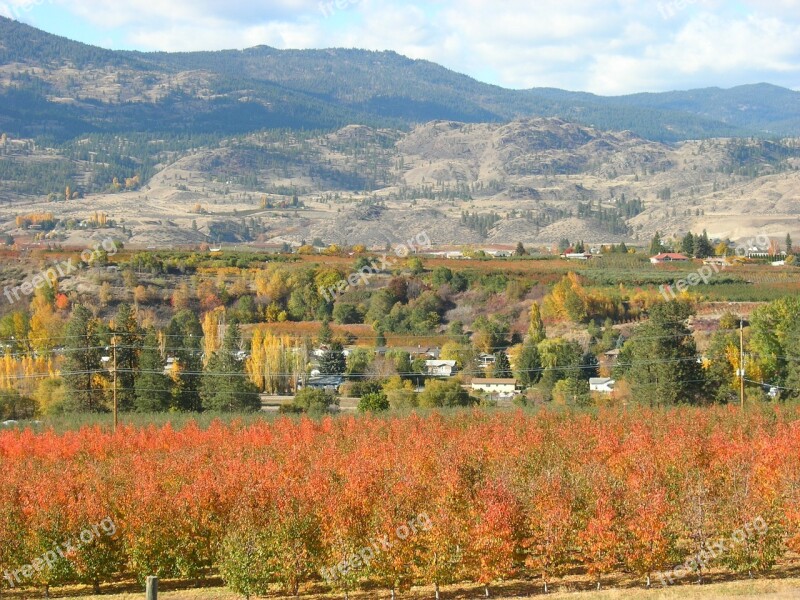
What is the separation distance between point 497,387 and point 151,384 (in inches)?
885

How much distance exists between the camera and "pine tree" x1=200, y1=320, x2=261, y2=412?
214 ft

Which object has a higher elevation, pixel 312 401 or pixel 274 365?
pixel 274 365

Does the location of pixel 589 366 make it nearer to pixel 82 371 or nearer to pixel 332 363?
pixel 332 363

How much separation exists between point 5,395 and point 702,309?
5339cm

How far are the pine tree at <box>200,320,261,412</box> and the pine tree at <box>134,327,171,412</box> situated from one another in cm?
241

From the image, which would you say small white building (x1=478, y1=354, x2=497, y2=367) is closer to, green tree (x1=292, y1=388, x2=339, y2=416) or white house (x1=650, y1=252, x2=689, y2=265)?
green tree (x1=292, y1=388, x2=339, y2=416)

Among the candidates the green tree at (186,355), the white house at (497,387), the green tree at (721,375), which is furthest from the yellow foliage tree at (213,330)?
the green tree at (721,375)

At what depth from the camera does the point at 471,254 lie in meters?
132

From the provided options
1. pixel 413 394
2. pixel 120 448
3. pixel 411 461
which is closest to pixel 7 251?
pixel 413 394

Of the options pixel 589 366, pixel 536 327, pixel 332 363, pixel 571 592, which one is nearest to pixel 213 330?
pixel 332 363

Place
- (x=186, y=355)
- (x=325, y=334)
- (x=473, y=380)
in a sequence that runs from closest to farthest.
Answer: (x=473, y=380)
(x=186, y=355)
(x=325, y=334)

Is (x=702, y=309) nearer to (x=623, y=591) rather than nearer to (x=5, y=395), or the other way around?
(x=5, y=395)

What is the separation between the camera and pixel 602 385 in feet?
226

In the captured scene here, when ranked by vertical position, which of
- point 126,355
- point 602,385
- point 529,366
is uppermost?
point 126,355
